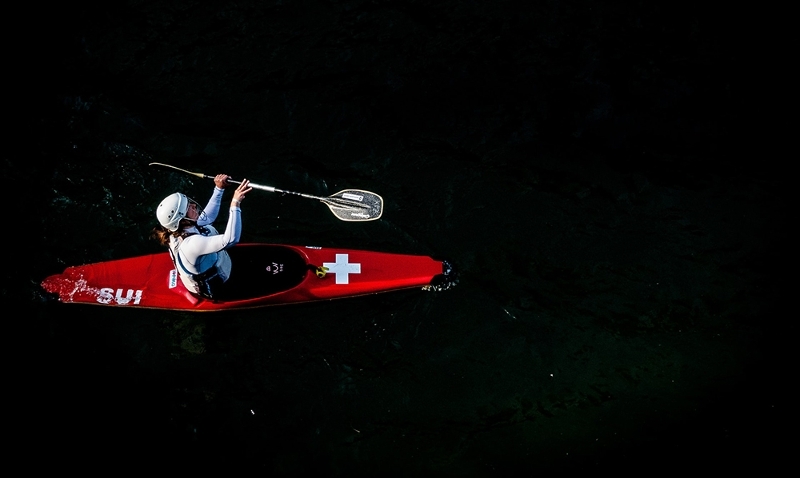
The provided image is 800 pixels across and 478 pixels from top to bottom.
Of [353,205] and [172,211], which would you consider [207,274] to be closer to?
[172,211]

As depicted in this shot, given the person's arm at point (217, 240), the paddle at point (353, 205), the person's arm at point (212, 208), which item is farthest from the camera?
the paddle at point (353, 205)

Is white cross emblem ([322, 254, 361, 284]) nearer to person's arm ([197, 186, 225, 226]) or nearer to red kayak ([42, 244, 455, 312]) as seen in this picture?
red kayak ([42, 244, 455, 312])

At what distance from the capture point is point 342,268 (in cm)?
638

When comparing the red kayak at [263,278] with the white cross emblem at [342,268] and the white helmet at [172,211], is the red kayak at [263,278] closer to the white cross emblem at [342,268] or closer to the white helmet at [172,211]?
the white cross emblem at [342,268]

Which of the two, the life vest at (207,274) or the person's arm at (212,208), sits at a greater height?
the person's arm at (212,208)

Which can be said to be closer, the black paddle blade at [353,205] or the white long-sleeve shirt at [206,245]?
the white long-sleeve shirt at [206,245]

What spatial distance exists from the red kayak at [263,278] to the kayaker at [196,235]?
0.42m

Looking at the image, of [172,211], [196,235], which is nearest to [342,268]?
[196,235]

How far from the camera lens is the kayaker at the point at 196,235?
505 centimetres

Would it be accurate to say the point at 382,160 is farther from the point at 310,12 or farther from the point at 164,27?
the point at 164,27

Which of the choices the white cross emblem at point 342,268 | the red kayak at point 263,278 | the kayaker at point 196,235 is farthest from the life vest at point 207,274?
the white cross emblem at point 342,268

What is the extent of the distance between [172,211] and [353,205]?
2.22 meters

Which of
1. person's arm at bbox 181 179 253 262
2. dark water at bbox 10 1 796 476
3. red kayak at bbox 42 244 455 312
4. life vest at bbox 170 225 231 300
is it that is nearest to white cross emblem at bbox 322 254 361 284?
red kayak at bbox 42 244 455 312

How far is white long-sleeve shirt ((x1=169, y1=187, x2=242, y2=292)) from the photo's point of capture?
5.04 metres
